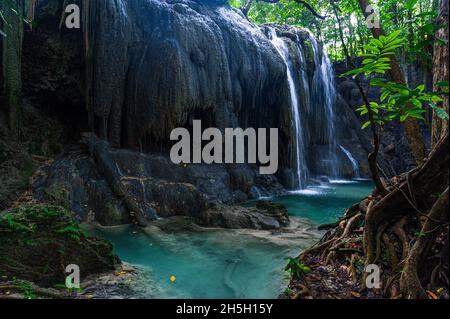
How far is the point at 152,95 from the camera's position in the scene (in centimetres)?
990

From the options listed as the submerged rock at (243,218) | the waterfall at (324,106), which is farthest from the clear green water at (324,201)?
the waterfall at (324,106)

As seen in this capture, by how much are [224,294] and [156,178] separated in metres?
5.76

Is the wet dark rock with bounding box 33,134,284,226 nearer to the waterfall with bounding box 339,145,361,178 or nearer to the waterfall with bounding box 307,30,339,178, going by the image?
the waterfall with bounding box 307,30,339,178

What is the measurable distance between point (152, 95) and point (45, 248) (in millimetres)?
6707

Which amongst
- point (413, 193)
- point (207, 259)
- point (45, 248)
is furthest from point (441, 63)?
point (45, 248)

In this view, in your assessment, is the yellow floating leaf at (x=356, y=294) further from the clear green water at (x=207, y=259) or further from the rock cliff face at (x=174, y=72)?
the rock cliff face at (x=174, y=72)

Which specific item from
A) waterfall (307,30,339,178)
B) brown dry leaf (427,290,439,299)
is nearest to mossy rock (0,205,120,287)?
brown dry leaf (427,290,439,299)

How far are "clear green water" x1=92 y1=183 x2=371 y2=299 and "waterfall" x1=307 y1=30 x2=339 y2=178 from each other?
11.5 metres

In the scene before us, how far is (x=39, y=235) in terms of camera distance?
417 centimetres

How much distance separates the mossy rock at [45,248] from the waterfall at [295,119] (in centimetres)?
1142

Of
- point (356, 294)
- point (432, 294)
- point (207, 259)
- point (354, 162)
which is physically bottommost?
point (207, 259)

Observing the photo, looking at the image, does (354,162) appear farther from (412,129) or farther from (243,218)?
(412,129)
